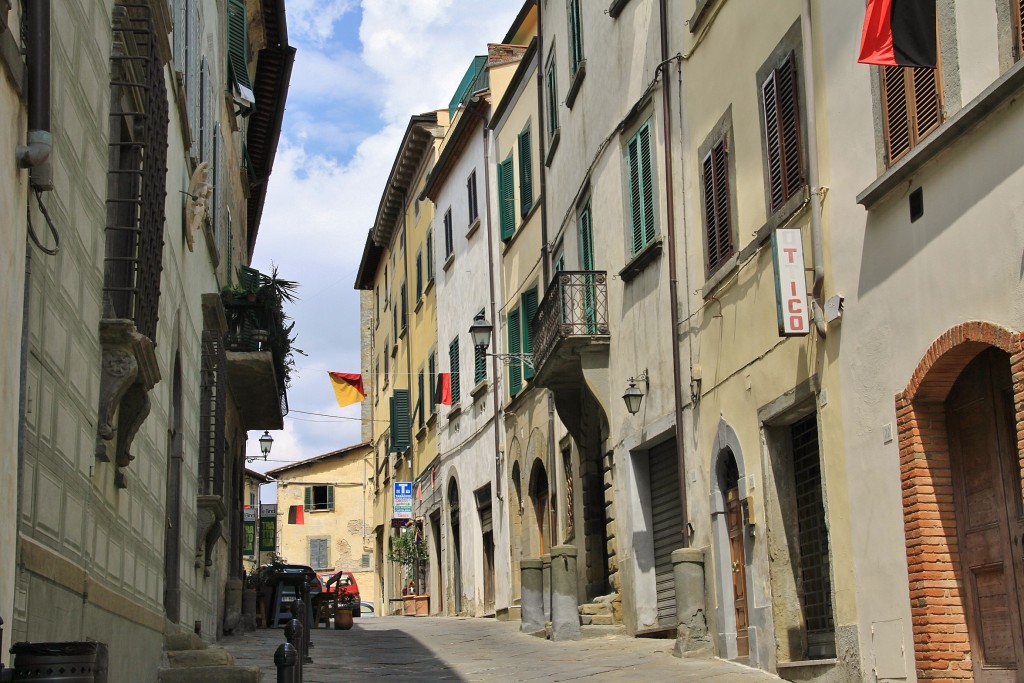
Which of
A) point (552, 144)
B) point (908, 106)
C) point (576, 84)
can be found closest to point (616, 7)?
point (576, 84)

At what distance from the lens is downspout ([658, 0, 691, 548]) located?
1606 cm

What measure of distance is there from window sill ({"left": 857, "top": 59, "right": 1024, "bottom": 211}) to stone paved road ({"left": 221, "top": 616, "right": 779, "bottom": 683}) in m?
4.49

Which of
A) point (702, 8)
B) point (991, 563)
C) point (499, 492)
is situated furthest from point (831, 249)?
point (499, 492)

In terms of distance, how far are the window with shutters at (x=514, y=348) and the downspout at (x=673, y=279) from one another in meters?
9.25

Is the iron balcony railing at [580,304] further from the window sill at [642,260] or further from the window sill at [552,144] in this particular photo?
the window sill at [552,144]

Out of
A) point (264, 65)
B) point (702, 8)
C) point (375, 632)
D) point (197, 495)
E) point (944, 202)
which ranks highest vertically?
point (264, 65)

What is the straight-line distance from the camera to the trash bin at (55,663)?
5.02 m

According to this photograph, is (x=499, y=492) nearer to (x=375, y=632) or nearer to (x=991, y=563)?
(x=375, y=632)

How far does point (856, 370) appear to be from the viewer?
11695 mm

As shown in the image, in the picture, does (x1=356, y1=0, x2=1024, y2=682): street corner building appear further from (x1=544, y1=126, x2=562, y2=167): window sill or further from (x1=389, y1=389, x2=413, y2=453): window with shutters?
(x1=389, y1=389, x2=413, y2=453): window with shutters

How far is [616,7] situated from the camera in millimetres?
18531

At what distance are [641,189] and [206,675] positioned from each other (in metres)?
8.41

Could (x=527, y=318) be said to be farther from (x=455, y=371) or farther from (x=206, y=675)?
(x=206, y=675)

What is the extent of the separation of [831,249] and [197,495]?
8194mm
